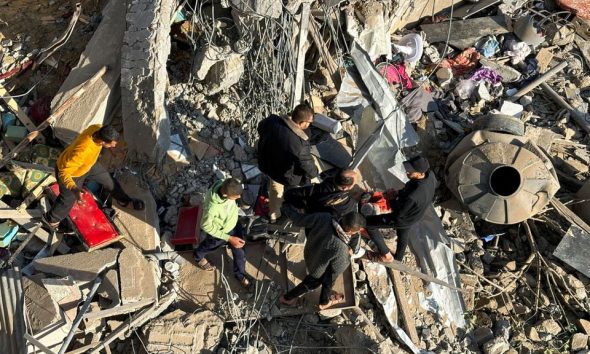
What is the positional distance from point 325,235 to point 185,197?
2273 mm

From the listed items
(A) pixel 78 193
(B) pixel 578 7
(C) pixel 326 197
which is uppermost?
(A) pixel 78 193

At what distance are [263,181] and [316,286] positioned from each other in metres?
1.75

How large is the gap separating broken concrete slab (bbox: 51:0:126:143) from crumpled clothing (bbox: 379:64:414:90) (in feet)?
11.6

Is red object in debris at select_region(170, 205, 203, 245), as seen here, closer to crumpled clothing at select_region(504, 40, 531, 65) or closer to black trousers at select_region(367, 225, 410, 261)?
black trousers at select_region(367, 225, 410, 261)

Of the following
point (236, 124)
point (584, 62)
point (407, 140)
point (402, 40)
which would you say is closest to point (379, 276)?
point (407, 140)

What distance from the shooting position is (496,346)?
6016 mm

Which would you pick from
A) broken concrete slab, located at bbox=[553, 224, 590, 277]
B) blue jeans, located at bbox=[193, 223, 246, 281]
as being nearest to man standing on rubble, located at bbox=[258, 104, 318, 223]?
blue jeans, located at bbox=[193, 223, 246, 281]

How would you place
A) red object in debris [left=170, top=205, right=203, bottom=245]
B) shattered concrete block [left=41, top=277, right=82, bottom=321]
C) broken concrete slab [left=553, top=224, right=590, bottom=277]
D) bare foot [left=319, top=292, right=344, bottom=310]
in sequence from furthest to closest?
broken concrete slab [left=553, top=224, right=590, bottom=277], red object in debris [left=170, top=205, right=203, bottom=245], bare foot [left=319, top=292, right=344, bottom=310], shattered concrete block [left=41, top=277, right=82, bottom=321]

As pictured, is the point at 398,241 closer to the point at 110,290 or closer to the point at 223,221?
the point at 223,221

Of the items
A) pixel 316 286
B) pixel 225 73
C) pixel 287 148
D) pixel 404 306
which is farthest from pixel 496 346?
pixel 225 73

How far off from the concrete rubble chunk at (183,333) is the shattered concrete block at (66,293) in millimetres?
712

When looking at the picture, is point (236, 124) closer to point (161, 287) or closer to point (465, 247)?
point (161, 287)

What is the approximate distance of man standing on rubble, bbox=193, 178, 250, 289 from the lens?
498cm

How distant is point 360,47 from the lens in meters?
7.46
